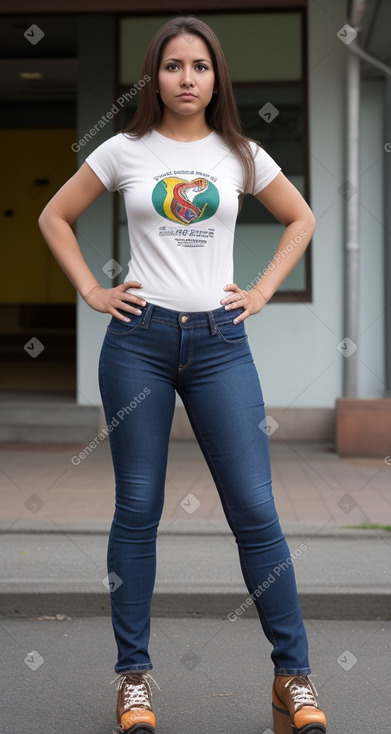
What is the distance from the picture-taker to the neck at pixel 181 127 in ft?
9.69

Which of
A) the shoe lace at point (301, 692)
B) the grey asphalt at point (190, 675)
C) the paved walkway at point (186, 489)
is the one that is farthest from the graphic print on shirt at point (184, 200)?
the paved walkway at point (186, 489)

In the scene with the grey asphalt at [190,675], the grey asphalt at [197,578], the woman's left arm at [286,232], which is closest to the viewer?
the woman's left arm at [286,232]

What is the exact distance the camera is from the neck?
2953mm

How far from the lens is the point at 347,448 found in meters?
8.60

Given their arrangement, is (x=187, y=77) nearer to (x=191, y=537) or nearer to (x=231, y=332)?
(x=231, y=332)

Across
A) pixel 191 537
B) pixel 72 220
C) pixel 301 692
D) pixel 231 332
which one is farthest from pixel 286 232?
pixel 191 537

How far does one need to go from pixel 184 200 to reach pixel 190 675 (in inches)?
67.8

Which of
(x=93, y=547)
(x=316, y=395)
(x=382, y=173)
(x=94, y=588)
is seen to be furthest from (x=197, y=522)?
(x=382, y=173)

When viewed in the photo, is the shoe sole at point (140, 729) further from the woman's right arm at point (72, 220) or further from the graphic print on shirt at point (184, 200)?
the graphic print on shirt at point (184, 200)

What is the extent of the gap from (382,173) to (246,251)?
131 centimetres

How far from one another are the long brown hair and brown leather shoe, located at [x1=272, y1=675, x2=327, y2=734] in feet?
4.31

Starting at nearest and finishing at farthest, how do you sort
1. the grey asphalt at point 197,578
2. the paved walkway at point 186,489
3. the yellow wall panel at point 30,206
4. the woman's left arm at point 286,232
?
the woman's left arm at point 286,232, the grey asphalt at point 197,578, the paved walkway at point 186,489, the yellow wall panel at point 30,206

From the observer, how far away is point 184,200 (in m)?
2.86

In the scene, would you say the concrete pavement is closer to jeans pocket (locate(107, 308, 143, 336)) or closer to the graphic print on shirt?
jeans pocket (locate(107, 308, 143, 336))
